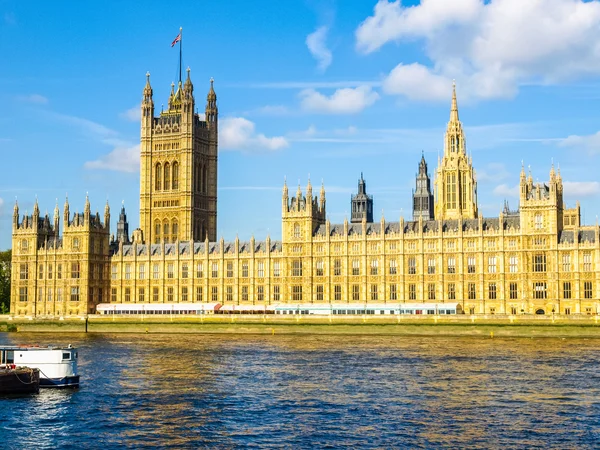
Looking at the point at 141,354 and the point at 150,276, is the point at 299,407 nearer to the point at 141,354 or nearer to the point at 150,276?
the point at 141,354

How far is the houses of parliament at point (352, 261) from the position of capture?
141 metres

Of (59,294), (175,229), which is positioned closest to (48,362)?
(59,294)

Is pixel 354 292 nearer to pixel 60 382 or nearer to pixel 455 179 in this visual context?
pixel 455 179

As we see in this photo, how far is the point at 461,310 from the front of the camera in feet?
474

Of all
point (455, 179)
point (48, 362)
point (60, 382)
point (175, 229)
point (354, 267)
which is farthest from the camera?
point (175, 229)

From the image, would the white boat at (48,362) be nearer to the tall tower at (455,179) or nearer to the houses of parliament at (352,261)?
the houses of parliament at (352,261)

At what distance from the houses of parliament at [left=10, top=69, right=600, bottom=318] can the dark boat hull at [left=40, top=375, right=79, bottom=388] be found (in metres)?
81.7

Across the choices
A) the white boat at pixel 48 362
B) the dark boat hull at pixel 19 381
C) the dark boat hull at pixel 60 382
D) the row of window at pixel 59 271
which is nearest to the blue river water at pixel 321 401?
the dark boat hull at pixel 60 382

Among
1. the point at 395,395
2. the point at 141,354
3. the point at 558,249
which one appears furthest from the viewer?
the point at 558,249

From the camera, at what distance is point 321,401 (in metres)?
68.5

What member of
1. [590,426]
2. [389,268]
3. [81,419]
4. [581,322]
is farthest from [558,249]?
[81,419]

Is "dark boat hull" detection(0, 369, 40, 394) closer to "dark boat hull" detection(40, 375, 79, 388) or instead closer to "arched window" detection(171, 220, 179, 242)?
"dark boat hull" detection(40, 375, 79, 388)

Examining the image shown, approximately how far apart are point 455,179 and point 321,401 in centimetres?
12831

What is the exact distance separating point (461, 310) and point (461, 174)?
53104 mm
